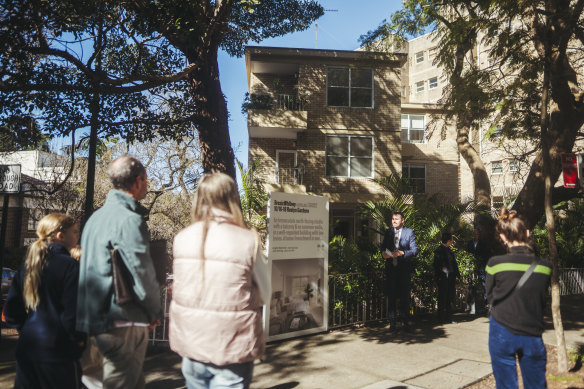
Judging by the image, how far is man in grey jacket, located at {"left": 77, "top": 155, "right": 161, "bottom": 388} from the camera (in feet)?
8.56

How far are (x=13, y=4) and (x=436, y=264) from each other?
28.1 feet

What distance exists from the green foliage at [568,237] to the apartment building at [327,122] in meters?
6.68

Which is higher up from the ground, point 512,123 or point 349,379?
point 512,123

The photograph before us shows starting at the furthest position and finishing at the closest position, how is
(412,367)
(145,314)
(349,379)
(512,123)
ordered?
(512,123)
(412,367)
(349,379)
(145,314)

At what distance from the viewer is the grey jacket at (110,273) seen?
260cm

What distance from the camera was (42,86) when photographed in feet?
23.6

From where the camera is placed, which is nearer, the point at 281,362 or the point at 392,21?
the point at 281,362

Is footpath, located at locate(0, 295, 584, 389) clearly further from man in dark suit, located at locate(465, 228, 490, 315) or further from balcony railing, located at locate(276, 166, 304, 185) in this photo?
balcony railing, located at locate(276, 166, 304, 185)

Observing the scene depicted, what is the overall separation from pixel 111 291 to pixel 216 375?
2.80 ft

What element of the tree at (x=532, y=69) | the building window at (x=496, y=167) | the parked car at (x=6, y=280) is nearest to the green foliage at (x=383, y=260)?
the tree at (x=532, y=69)

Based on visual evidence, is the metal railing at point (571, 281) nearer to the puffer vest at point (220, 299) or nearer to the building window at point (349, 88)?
the building window at point (349, 88)

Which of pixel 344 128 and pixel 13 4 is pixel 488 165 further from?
pixel 13 4

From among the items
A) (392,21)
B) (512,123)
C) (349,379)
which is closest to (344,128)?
(392,21)

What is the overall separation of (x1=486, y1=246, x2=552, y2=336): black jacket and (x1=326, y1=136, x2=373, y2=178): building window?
17091 mm
